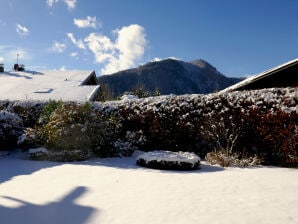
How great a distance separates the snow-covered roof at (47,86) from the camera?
19438 mm

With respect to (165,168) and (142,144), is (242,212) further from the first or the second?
(142,144)

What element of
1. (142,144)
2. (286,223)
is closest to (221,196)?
(286,223)

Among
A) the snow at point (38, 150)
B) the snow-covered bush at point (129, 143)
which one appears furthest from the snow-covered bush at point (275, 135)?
the snow at point (38, 150)

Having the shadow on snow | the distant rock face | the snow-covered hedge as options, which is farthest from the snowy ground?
the distant rock face

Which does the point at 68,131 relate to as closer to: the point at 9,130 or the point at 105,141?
the point at 105,141

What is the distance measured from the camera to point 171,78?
447 ft

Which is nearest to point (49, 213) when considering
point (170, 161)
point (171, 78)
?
point (170, 161)

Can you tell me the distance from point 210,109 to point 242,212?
6092mm

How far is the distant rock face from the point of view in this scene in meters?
123

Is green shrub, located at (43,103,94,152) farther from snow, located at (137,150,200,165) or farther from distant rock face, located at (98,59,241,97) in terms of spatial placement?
distant rock face, located at (98,59,241,97)

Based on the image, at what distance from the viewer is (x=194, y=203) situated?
4758 mm

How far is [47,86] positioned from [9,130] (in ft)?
39.2

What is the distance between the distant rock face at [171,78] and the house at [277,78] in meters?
103

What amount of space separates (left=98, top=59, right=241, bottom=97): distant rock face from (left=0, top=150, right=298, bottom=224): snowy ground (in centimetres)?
10852
